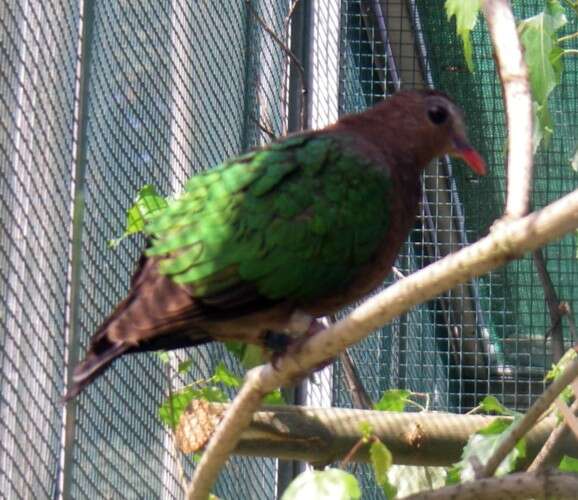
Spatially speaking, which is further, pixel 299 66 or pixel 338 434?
pixel 299 66

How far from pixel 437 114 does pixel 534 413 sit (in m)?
0.74

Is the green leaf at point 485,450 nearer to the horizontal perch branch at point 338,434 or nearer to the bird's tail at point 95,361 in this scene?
the horizontal perch branch at point 338,434

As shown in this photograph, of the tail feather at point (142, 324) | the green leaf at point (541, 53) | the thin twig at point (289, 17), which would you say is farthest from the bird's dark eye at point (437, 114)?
the thin twig at point (289, 17)

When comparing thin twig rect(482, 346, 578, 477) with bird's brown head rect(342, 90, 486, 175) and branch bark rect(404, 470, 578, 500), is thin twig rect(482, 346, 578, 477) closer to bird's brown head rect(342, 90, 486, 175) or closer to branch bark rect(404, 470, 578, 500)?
branch bark rect(404, 470, 578, 500)

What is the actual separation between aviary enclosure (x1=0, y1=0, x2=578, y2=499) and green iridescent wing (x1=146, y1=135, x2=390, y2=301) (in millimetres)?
215

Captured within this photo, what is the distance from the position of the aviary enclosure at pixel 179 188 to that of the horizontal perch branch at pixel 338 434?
0.04 meters

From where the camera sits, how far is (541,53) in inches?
82.7

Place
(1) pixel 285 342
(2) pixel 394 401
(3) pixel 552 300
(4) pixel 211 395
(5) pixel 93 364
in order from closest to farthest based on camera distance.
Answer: (5) pixel 93 364 → (1) pixel 285 342 → (4) pixel 211 395 → (2) pixel 394 401 → (3) pixel 552 300

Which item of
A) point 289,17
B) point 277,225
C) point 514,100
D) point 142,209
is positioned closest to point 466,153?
point 277,225

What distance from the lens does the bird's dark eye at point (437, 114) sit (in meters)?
2.13

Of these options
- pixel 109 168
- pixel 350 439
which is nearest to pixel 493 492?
pixel 350 439

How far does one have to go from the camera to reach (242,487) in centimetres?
292

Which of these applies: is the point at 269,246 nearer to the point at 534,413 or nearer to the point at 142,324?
the point at 142,324

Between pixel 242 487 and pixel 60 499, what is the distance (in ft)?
3.63
